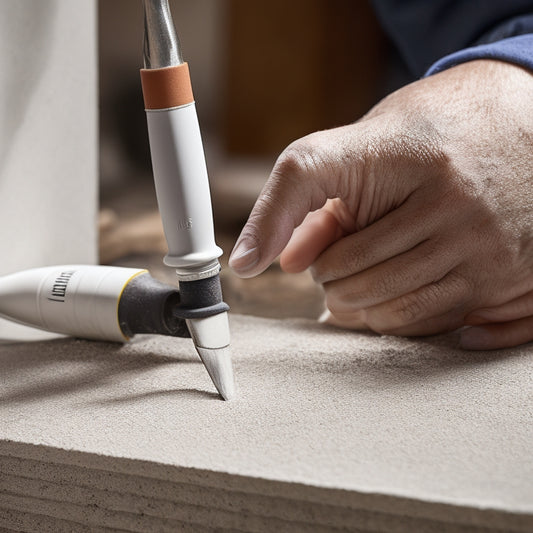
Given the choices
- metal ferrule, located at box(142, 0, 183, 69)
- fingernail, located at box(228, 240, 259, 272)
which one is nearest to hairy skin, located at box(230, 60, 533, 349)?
fingernail, located at box(228, 240, 259, 272)

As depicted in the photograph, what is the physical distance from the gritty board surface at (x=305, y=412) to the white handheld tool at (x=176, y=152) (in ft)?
0.16

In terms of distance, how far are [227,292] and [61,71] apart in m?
0.45

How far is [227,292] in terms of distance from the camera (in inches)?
39.3

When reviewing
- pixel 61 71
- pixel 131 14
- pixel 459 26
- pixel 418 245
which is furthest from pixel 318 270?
pixel 131 14

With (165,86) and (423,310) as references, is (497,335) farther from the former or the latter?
(165,86)

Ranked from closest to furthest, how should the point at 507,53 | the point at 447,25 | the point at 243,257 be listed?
the point at 243,257 < the point at 507,53 < the point at 447,25

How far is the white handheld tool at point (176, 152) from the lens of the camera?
0.41m

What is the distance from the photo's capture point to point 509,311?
1.77 ft

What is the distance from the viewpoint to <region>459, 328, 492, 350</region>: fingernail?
518 millimetres

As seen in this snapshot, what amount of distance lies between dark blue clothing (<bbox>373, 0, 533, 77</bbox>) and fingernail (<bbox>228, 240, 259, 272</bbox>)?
274 mm

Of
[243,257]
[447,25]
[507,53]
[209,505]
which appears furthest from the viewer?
[447,25]

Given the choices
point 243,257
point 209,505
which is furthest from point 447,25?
point 209,505

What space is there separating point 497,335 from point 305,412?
0.19 m

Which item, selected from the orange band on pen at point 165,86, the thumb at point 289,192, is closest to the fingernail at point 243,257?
the thumb at point 289,192
